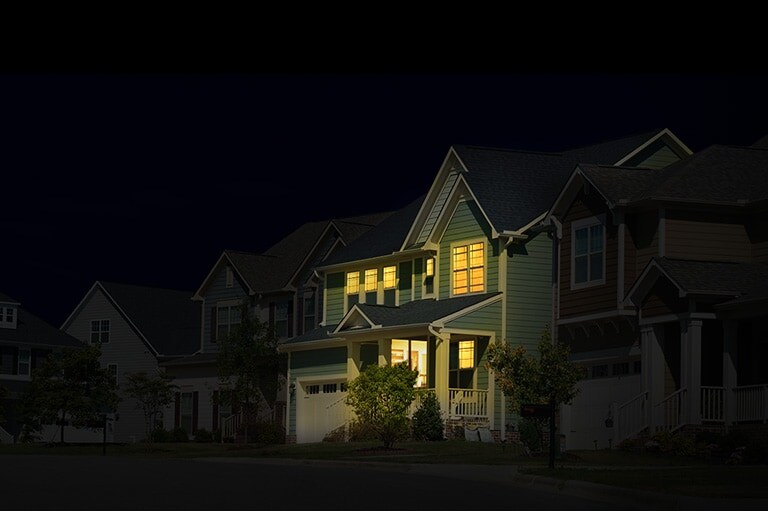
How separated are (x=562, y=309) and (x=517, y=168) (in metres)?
8.69

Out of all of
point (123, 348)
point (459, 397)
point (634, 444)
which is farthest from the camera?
point (123, 348)

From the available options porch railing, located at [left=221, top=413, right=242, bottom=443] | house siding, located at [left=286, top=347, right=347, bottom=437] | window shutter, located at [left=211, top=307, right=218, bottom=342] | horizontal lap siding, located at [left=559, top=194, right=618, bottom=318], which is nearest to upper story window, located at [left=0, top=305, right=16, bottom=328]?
window shutter, located at [left=211, top=307, right=218, bottom=342]

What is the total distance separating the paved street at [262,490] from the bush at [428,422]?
1211 cm

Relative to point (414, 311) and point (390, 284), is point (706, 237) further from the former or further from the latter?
point (390, 284)

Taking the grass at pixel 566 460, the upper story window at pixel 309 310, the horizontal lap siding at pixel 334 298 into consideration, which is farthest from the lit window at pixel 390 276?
the grass at pixel 566 460

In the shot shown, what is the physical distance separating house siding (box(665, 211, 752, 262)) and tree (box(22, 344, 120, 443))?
25168 millimetres

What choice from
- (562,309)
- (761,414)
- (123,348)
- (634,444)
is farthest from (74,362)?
(761,414)

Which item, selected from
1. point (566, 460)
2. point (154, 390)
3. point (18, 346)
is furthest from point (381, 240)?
point (18, 346)

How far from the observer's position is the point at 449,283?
1710 inches

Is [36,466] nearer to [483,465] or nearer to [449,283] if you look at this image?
[483,465]

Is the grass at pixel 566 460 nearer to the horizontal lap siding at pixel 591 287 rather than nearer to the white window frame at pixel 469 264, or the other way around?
the horizontal lap siding at pixel 591 287

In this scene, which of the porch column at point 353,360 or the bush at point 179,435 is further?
the bush at point 179,435

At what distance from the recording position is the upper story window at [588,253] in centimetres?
3534

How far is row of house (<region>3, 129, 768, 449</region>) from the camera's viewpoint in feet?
102
